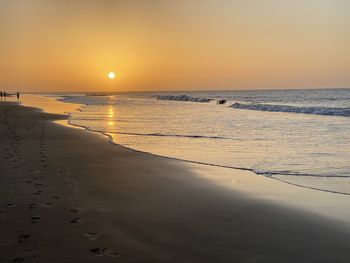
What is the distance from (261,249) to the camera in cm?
495

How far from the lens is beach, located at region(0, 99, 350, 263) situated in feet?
15.7

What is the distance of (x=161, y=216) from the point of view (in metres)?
6.27

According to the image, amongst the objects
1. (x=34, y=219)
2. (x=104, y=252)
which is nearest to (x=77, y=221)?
(x=34, y=219)

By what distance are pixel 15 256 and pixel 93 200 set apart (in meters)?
2.58

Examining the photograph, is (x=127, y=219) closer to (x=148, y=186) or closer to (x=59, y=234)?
(x=59, y=234)

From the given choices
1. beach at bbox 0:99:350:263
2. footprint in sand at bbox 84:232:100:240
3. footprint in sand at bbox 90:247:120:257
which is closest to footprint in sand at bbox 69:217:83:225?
beach at bbox 0:99:350:263

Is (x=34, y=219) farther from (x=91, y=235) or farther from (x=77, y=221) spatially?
(x=91, y=235)

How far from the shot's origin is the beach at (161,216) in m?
4.79

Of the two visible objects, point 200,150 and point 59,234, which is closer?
point 59,234

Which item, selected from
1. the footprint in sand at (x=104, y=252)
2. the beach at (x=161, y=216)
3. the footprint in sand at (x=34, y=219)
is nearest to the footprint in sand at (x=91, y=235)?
the beach at (x=161, y=216)

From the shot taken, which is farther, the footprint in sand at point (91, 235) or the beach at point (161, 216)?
the footprint in sand at point (91, 235)

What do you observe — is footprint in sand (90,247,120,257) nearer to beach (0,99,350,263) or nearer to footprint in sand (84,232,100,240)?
beach (0,99,350,263)

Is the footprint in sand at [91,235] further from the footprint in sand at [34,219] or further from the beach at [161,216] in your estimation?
the footprint in sand at [34,219]

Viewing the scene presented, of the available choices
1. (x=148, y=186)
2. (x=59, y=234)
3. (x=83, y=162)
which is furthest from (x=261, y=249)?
(x=83, y=162)
